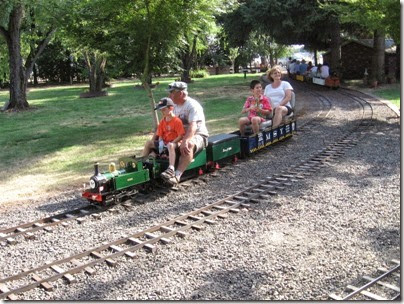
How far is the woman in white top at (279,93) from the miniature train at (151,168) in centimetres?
62

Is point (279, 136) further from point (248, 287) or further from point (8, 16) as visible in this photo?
point (8, 16)

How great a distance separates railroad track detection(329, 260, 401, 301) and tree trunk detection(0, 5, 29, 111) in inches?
829

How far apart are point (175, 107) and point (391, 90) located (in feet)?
56.7

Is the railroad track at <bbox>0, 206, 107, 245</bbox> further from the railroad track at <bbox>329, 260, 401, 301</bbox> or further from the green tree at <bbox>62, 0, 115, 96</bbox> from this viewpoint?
the green tree at <bbox>62, 0, 115, 96</bbox>

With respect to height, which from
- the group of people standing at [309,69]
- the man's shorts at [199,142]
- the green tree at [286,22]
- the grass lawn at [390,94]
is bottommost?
the man's shorts at [199,142]

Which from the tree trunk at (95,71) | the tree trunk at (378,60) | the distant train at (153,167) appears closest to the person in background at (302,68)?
the tree trunk at (378,60)

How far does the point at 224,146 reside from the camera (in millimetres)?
8789

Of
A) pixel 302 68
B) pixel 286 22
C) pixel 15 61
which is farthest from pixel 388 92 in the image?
pixel 15 61

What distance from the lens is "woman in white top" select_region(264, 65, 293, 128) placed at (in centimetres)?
1034

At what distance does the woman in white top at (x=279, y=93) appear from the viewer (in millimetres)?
10336

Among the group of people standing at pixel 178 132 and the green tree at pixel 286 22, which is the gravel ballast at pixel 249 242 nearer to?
the group of people standing at pixel 178 132

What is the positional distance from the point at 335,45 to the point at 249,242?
24.5 metres

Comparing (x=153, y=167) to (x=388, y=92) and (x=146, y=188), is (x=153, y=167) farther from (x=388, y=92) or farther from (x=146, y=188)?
(x=388, y=92)

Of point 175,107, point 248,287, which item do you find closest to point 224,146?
point 175,107
